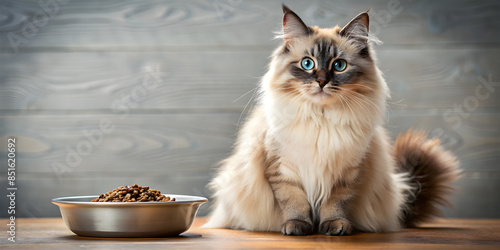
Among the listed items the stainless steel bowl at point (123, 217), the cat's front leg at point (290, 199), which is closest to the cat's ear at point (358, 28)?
the cat's front leg at point (290, 199)

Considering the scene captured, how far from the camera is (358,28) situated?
1.64 meters

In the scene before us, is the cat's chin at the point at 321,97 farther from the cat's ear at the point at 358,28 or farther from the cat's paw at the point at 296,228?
the cat's paw at the point at 296,228

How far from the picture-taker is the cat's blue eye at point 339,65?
1602 mm

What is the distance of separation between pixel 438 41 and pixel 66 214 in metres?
1.81

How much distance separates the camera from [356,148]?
5.26 ft

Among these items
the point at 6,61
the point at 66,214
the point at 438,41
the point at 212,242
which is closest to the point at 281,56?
the point at 212,242

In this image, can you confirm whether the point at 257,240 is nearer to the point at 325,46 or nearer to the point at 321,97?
the point at 321,97

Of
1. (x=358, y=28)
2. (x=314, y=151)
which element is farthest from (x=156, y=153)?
(x=358, y=28)

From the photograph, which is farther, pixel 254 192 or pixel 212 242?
pixel 254 192

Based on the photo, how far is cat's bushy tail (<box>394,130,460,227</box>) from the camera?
1.92 m

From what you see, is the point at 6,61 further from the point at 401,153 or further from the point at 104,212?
the point at 401,153

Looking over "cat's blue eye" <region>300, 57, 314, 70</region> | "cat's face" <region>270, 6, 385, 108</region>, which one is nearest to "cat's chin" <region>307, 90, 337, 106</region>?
"cat's face" <region>270, 6, 385, 108</region>

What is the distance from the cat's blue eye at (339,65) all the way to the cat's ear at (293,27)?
0.48 ft

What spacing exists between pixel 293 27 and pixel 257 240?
693mm
